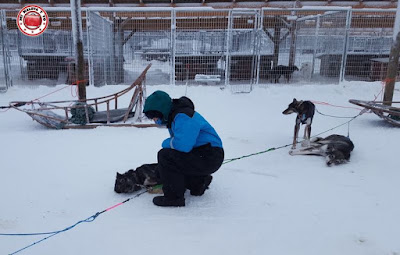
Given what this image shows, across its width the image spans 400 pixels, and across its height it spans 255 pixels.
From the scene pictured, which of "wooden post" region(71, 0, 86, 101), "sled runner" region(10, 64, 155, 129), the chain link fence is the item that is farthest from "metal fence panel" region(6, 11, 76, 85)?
"sled runner" region(10, 64, 155, 129)

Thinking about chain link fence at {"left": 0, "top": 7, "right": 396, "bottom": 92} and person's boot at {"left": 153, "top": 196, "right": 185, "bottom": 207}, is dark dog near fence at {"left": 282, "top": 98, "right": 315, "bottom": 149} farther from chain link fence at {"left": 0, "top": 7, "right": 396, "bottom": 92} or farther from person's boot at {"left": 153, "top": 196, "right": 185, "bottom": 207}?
chain link fence at {"left": 0, "top": 7, "right": 396, "bottom": 92}

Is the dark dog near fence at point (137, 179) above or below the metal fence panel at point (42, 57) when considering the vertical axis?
below

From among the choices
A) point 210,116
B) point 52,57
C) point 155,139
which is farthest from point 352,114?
point 52,57

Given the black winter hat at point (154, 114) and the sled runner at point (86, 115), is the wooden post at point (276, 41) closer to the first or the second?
the sled runner at point (86, 115)

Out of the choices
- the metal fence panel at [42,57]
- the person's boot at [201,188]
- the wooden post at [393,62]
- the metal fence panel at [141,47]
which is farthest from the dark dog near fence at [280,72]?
the person's boot at [201,188]

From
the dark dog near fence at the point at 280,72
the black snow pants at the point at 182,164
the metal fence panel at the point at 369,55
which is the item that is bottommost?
the black snow pants at the point at 182,164

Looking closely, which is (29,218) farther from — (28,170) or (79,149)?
(79,149)

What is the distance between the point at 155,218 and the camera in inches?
100

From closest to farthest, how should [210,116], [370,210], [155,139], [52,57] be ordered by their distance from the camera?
[370,210] → [155,139] → [210,116] → [52,57]

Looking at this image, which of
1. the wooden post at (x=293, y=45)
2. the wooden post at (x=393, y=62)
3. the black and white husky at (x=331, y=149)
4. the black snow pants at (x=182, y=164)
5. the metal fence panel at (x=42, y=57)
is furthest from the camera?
the wooden post at (x=293, y=45)

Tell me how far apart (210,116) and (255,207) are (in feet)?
12.7

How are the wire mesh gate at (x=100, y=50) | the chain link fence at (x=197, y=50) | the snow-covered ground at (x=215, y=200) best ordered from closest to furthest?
the snow-covered ground at (x=215, y=200), the wire mesh gate at (x=100, y=50), the chain link fence at (x=197, y=50)

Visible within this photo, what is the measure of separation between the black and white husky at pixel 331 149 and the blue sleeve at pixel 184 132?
2.00 meters

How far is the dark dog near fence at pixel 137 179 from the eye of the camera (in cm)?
295
